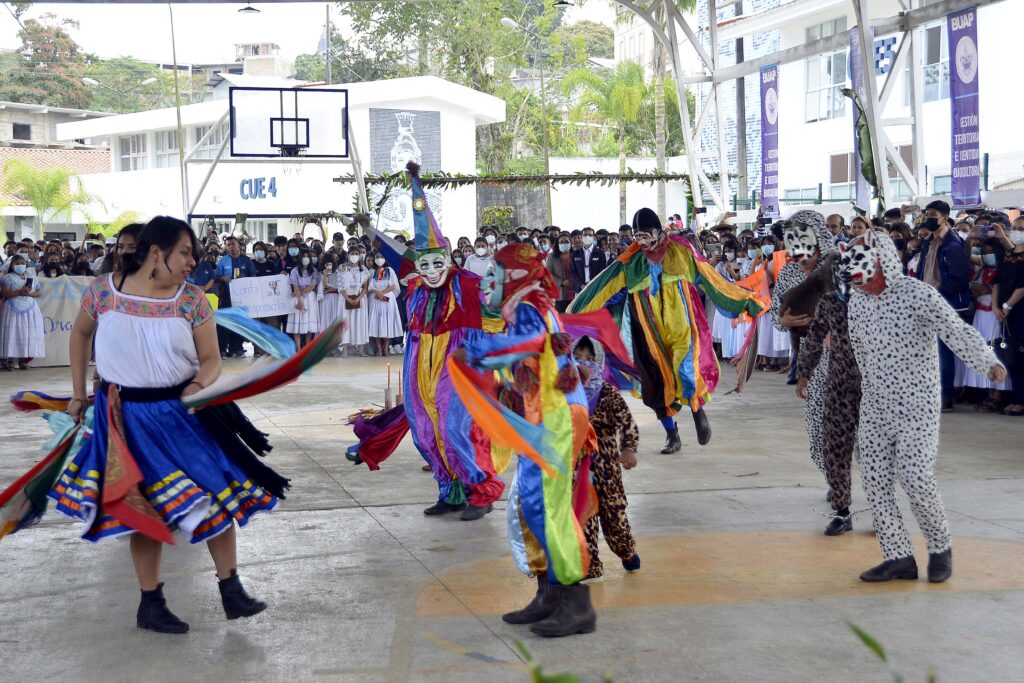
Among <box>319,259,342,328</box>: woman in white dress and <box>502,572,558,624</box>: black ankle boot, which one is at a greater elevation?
<box>319,259,342,328</box>: woman in white dress

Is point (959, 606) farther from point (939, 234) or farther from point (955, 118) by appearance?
point (955, 118)

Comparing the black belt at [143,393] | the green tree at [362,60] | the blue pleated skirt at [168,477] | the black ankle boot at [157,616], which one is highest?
the green tree at [362,60]

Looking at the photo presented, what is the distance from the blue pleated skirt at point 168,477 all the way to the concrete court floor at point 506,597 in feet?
1.65

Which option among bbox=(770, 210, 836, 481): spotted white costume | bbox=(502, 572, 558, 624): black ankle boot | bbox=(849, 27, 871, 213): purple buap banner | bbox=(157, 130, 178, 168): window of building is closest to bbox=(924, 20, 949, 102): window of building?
bbox=(849, 27, 871, 213): purple buap banner

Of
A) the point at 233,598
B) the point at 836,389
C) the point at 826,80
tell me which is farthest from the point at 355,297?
the point at 826,80

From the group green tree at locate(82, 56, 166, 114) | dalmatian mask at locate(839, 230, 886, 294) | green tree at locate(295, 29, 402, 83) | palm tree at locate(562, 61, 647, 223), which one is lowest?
dalmatian mask at locate(839, 230, 886, 294)

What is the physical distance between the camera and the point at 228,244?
18031 millimetres

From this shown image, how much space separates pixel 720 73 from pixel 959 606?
60.9ft

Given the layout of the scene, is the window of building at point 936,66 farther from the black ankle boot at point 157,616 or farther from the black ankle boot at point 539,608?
the black ankle boot at point 157,616

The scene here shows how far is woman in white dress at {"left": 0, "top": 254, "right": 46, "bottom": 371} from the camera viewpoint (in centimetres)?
1641

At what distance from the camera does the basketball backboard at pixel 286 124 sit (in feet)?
78.7

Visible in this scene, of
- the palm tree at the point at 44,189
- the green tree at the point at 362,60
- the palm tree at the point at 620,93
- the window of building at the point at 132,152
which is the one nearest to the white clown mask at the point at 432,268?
the palm tree at the point at 620,93

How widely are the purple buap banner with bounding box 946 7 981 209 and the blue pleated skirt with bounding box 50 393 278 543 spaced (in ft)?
38.5

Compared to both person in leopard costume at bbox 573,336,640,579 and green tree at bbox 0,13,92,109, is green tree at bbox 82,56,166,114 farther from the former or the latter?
person in leopard costume at bbox 573,336,640,579
